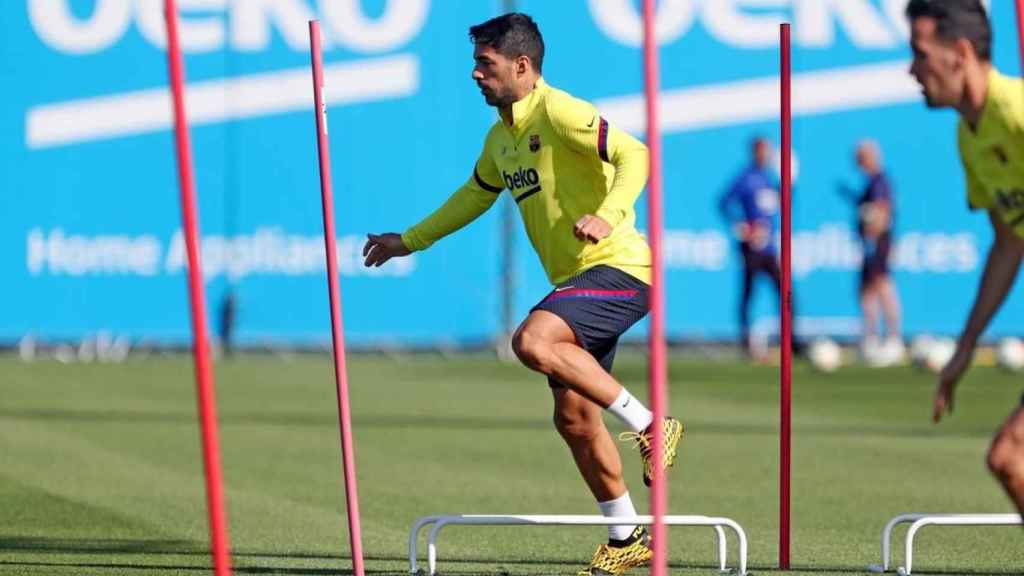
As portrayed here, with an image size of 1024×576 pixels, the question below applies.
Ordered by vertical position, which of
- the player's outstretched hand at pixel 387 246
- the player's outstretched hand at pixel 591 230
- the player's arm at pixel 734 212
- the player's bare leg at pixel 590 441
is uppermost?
the player's outstretched hand at pixel 591 230

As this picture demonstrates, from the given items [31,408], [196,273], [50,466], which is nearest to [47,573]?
[196,273]

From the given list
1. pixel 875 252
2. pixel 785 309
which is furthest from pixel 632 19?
pixel 785 309

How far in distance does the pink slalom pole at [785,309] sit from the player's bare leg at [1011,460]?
239 centimetres

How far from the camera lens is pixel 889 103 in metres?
24.9

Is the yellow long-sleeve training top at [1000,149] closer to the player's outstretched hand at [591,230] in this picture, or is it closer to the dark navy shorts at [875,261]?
the player's outstretched hand at [591,230]

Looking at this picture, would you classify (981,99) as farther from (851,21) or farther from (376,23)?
(851,21)

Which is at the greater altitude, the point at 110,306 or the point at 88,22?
the point at 88,22

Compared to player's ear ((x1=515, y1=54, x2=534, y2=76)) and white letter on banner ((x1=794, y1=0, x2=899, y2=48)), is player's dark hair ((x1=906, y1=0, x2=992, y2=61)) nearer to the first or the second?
player's ear ((x1=515, y1=54, x2=534, y2=76))

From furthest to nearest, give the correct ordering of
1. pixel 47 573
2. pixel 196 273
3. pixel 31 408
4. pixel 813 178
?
1. pixel 813 178
2. pixel 31 408
3. pixel 47 573
4. pixel 196 273

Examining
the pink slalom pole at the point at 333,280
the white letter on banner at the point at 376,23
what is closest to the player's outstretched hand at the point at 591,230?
the pink slalom pole at the point at 333,280

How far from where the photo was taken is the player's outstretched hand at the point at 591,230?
7547mm

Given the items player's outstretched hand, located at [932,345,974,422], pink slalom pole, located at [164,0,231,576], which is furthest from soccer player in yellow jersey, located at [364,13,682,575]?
pink slalom pole, located at [164,0,231,576]

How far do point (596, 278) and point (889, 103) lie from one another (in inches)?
663

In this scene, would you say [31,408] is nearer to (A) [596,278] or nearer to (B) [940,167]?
(A) [596,278]
